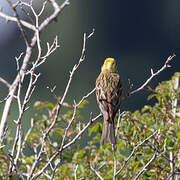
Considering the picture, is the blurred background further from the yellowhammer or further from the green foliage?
the green foliage

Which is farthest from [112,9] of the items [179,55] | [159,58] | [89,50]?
[179,55]

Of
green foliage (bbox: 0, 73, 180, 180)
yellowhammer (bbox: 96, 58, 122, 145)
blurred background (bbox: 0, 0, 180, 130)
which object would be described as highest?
blurred background (bbox: 0, 0, 180, 130)

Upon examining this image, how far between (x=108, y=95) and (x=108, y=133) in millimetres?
567

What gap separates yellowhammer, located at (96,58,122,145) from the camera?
14.9ft

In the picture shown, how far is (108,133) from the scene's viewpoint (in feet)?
14.5

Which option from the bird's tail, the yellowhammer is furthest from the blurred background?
the bird's tail

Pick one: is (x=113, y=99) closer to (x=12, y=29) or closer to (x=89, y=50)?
(x=89, y=50)

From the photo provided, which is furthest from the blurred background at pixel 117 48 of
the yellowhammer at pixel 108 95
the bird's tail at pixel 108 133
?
the bird's tail at pixel 108 133

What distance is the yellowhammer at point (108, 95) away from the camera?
454cm

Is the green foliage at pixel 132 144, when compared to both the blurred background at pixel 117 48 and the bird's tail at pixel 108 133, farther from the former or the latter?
the blurred background at pixel 117 48

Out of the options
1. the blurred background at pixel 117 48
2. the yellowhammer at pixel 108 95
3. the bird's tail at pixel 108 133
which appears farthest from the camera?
the blurred background at pixel 117 48

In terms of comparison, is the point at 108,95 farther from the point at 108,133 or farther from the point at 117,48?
the point at 117,48

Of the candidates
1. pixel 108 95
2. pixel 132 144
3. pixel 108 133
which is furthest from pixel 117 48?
pixel 132 144

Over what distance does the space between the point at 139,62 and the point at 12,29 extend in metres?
7.85
